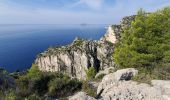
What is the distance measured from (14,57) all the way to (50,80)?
6032 inches

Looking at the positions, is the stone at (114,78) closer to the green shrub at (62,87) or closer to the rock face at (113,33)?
the green shrub at (62,87)

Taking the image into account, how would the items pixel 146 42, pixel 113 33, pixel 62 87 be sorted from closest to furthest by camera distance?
pixel 62 87 < pixel 146 42 < pixel 113 33

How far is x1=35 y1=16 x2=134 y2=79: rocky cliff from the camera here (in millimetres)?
100500

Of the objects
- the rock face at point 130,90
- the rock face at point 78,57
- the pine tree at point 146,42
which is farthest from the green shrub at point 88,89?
the rock face at point 78,57

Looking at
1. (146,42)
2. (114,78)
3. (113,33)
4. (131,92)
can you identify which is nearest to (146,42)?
(146,42)

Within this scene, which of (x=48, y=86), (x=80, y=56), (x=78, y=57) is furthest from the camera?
(x=78, y=57)

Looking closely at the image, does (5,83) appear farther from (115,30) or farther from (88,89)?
(115,30)

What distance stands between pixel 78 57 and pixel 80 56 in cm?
113

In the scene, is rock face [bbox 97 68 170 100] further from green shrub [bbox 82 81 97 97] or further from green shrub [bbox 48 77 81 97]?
green shrub [bbox 48 77 81 97]

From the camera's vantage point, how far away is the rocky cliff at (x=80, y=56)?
330 ft

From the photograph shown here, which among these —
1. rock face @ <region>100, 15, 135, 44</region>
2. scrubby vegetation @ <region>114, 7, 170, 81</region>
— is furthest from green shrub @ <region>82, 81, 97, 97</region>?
rock face @ <region>100, 15, 135, 44</region>

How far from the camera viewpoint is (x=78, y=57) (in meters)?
104

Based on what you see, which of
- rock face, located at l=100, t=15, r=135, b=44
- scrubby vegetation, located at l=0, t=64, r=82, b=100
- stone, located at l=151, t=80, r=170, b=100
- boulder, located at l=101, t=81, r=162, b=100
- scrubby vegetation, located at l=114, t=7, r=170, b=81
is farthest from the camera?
rock face, located at l=100, t=15, r=135, b=44

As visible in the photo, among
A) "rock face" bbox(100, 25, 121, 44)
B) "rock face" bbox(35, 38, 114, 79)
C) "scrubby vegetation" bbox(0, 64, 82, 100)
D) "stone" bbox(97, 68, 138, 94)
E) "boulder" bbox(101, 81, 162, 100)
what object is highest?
"stone" bbox(97, 68, 138, 94)
